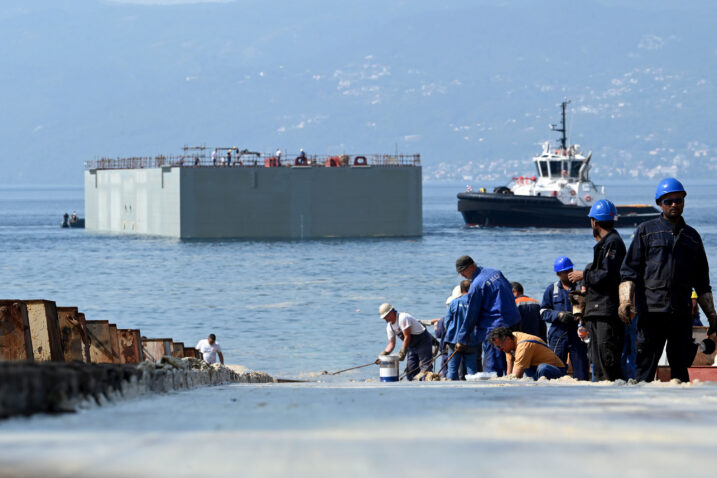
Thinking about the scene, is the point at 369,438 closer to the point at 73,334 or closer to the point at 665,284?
the point at 665,284

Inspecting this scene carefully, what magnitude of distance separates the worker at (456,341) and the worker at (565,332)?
72cm

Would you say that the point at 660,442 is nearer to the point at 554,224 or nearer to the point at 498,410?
the point at 498,410

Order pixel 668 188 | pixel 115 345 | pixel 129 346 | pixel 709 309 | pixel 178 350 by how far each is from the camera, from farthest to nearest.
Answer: pixel 178 350, pixel 129 346, pixel 115 345, pixel 668 188, pixel 709 309

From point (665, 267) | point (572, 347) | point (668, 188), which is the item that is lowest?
point (572, 347)

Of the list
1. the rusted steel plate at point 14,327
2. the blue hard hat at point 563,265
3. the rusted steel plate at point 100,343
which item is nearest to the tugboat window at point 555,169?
the rusted steel plate at point 100,343

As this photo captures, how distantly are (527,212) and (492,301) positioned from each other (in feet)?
242

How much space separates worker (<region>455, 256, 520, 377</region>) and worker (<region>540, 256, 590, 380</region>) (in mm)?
362

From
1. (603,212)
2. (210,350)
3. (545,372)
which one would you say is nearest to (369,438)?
(603,212)

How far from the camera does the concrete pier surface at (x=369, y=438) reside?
367 cm

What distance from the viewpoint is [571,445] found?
4.17 metres

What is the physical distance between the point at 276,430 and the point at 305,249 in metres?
64.8

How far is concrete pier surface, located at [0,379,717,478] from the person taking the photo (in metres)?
3.67

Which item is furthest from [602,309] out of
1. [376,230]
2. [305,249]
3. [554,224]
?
[554,224]

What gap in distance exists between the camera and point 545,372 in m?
10.2
